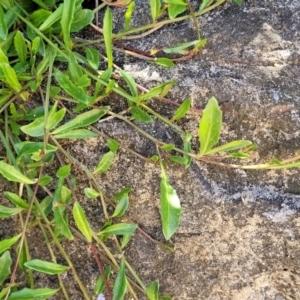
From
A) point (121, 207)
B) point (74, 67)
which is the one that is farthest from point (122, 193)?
point (74, 67)

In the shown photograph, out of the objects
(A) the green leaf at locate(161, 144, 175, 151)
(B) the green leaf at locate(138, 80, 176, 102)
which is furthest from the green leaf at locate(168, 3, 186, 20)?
(A) the green leaf at locate(161, 144, 175, 151)

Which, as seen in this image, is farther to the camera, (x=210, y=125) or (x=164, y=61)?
(x=164, y=61)

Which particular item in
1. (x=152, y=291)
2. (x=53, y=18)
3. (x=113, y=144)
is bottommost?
(x=152, y=291)

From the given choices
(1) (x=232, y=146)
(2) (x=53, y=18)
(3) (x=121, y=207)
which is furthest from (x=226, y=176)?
(2) (x=53, y=18)

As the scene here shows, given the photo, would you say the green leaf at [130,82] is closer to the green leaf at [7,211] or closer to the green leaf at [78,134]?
the green leaf at [78,134]

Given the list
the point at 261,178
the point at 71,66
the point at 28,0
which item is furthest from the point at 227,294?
the point at 28,0

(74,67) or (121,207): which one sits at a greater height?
(74,67)

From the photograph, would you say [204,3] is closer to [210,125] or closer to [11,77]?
[210,125]
